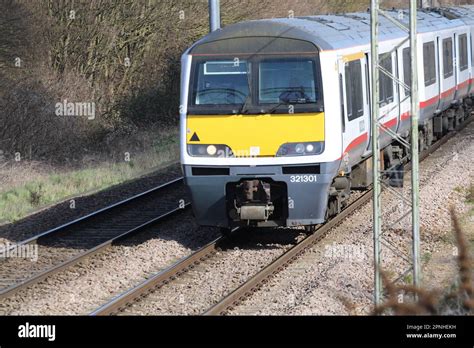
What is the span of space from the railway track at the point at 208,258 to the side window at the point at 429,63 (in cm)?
513

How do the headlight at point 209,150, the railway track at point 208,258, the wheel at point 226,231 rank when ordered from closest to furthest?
the railway track at point 208,258, the headlight at point 209,150, the wheel at point 226,231

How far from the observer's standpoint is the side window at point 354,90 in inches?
518

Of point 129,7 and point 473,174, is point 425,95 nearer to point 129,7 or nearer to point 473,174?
point 473,174

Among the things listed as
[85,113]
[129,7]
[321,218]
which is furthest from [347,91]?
[129,7]

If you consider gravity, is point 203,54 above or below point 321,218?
above

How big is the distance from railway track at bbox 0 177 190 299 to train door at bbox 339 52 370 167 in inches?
133

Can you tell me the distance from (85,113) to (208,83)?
14.2 m

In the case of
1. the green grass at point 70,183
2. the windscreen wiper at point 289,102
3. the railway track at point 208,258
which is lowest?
the railway track at point 208,258

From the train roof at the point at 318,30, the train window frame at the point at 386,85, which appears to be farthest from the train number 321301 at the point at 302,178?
the train window frame at the point at 386,85

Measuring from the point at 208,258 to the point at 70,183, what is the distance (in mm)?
7657

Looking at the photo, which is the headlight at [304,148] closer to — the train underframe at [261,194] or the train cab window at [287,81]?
the train underframe at [261,194]
